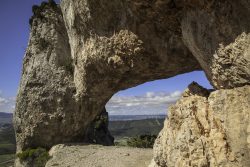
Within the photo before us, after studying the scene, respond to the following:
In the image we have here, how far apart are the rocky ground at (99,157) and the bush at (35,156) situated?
1152mm

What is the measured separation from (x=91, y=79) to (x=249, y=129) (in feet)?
83.8

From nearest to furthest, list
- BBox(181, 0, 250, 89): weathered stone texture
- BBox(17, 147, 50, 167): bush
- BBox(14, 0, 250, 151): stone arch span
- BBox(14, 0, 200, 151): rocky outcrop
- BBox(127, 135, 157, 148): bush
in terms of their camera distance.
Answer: BBox(181, 0, 250, 89): weathered stone texture
BBox(14, 0, 250, 151): stone arch span
BBox(14, 0, 200, 151): rocky outcrop
BBox(17, 147, 50, 167): bush
BBox(127, 135, 157, 148): bush

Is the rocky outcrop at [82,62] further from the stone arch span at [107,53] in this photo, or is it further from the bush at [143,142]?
→ the bush at [143,142]

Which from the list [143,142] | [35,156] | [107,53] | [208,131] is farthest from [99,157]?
[208,131]

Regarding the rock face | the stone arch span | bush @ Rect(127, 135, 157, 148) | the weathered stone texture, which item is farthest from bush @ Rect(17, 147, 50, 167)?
the weathered stone texture

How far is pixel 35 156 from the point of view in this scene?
135 ft

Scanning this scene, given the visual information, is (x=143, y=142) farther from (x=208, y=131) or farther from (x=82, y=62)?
(x=208, y=131)

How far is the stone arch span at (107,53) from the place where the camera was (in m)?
16.9

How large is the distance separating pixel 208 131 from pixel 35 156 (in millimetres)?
30080

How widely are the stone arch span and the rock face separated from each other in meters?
1.46

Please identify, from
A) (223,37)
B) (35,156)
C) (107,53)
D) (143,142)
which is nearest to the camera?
(223,37)

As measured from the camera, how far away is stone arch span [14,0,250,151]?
55.4 feet

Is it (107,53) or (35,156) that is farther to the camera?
(35,156)

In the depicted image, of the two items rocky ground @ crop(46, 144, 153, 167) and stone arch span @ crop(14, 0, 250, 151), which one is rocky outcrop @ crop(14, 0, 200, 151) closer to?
stone arch span @ crop(14, 0, 250, 151)
